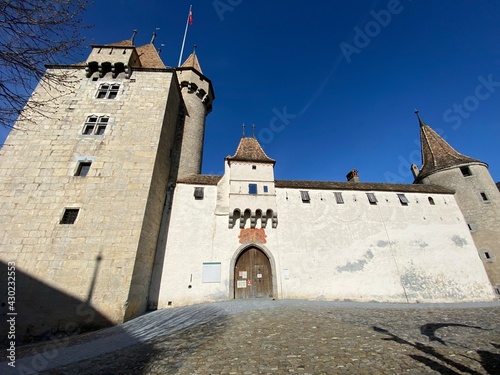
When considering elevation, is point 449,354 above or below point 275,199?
below

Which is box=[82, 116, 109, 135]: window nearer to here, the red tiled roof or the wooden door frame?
the red tiled roof

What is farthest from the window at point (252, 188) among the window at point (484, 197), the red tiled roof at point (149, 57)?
the window at point (484, 197)

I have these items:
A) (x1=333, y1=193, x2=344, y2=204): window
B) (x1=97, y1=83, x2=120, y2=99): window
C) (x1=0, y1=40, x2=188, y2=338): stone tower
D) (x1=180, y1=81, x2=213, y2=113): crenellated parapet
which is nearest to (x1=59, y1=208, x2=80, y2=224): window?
(x1=0, y1=40, x2=188, y2=338): stone tower

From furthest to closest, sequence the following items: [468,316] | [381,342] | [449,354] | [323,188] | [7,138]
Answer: [323,188] → [7,138] → [468,316] → [381,342] → [449,354]

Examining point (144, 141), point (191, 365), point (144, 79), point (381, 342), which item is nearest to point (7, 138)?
point (144, 141)

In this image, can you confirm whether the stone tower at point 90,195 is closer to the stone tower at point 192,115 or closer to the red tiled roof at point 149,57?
the stone tower at point 192,115

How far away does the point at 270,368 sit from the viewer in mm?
→ 3586

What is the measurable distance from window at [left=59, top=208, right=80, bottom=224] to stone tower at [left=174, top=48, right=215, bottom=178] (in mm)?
5772

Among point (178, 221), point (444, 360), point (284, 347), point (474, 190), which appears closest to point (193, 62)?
point (178, 221)

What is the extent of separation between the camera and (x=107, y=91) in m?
12.3

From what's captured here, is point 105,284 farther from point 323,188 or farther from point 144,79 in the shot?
point 323,188

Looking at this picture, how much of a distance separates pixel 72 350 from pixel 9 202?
290 inches

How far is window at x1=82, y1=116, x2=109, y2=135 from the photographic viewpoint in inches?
434

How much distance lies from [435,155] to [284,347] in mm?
20215
